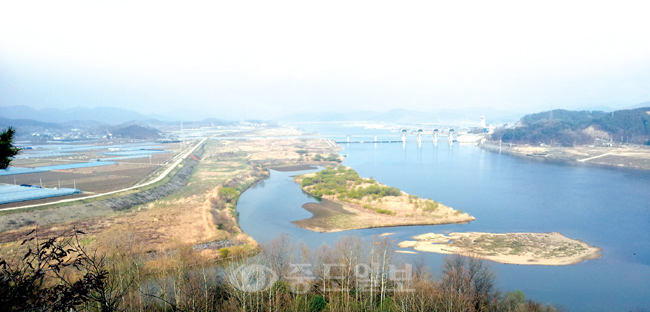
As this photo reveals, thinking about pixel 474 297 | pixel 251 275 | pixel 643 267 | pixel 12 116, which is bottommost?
pixel 643 267

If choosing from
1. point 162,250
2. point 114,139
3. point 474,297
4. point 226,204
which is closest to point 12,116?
point 114,139

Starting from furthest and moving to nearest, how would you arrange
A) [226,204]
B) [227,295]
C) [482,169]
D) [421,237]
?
[482,169] → [226,204] → [421,237] → [227,295]

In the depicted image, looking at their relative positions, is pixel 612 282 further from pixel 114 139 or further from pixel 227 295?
pixel 114 139

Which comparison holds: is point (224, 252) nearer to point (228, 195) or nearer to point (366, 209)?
point (366, 209)

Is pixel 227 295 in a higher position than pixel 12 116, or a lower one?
lower

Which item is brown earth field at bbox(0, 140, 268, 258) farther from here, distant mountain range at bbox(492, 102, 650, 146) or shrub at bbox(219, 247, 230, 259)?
distant mountain range at bbox(492, 102, 650, 146)

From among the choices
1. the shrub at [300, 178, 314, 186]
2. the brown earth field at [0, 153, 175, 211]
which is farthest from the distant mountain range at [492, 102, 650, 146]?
the brown earth field at [0, 153, 175, 211]

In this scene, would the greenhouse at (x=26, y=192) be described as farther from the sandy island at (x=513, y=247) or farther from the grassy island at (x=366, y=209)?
the sandy island at (x=513, y=247)

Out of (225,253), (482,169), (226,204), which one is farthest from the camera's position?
(482,169)
